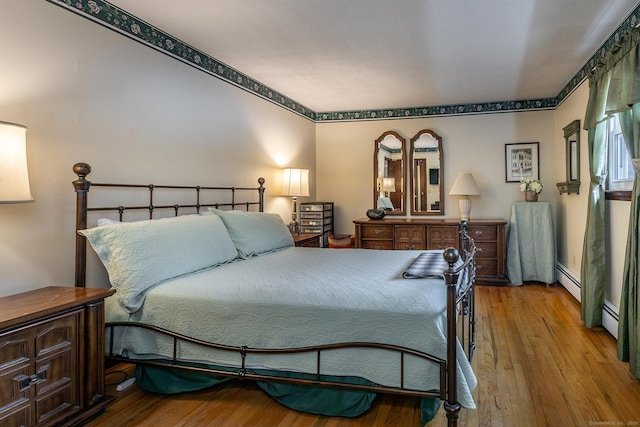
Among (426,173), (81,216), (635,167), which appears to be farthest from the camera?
(426,173)

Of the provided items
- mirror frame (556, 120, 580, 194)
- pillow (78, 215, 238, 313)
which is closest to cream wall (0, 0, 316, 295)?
pillow (78, 215, 238, 313)

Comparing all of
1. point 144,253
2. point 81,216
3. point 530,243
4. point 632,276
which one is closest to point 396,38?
point 632,276

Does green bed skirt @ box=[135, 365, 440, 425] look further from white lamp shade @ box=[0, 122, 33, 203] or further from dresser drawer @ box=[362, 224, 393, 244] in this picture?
dresser drawer @ box=[362, 224, 393, 244]

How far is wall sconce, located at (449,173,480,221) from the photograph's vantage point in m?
5.46

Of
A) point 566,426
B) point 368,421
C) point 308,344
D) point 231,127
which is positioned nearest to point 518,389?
point 566,426

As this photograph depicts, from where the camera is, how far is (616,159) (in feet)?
11.4

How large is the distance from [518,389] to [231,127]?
10.3 feet

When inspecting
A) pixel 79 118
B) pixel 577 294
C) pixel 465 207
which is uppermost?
pixel 79 118

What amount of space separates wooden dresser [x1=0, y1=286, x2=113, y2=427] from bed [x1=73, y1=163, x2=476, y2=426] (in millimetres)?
261

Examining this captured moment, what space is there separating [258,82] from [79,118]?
2.27 m

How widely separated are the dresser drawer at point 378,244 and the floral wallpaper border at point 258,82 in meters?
1.80

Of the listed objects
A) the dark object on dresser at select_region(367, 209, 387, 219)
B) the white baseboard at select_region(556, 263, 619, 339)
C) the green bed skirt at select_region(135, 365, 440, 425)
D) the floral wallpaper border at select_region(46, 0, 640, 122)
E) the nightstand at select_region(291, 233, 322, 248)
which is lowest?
the green bed skirt at select_region(135, 365, 440, 425)

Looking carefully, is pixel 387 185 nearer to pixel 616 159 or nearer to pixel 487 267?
pixel 487 267

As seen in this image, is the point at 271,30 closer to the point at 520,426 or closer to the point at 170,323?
the point at 170,323
